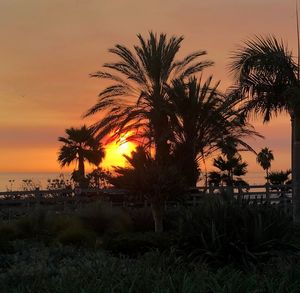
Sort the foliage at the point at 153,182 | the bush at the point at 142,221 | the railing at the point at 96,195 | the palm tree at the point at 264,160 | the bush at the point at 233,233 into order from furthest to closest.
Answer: the palm tree at the point at 264,160, the railing at the point at 96,195, the bush at the point at 142,221, the foliage at the point at 153,182, the bush at the point at 233,233

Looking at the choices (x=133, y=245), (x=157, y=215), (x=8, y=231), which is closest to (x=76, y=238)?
(x=133, y=245)

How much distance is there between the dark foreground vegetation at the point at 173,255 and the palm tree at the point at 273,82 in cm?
573

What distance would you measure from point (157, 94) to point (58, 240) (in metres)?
15.0

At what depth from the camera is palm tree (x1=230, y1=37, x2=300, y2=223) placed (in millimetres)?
16641

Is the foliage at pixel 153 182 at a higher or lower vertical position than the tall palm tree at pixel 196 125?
lower

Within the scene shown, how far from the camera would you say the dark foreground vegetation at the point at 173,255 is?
5.90 meters

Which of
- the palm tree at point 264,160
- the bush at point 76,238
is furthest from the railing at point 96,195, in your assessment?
the palm tree at point 264,160

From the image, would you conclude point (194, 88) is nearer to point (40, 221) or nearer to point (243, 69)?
point (243, 69)

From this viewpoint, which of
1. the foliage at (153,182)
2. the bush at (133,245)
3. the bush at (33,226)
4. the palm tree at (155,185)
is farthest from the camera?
the foliage at (153,182)

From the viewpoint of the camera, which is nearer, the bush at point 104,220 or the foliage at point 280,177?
the bush at point 104,220

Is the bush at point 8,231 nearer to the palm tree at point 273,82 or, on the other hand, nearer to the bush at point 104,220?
the bush at point 104,220

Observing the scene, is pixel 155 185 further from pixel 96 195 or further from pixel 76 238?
pixel 96 195

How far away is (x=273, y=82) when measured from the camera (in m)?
17.2

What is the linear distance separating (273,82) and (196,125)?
1106 centimetres
